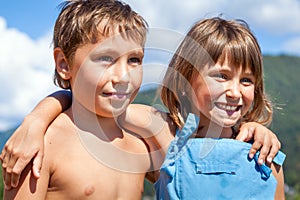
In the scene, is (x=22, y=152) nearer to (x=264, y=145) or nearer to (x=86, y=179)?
(x=86, y=179)

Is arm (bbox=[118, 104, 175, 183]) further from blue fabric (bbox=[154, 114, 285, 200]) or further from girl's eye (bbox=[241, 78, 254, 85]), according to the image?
girl's eye (bbox=[241, 78, 254, 85])

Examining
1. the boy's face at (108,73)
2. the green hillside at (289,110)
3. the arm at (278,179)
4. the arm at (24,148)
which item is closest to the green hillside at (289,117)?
the green hillside at (289,110)

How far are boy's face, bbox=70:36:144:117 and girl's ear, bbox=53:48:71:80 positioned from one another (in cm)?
4

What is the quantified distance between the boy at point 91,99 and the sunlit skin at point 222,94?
1.17 ft

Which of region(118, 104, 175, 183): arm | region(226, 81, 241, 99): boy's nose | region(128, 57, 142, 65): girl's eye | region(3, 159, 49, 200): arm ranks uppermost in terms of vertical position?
region(128, 57, 142, 65): girl's eye

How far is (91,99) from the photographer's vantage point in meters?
2.56

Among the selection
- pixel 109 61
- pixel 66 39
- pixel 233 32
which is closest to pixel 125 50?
pixel 109 61

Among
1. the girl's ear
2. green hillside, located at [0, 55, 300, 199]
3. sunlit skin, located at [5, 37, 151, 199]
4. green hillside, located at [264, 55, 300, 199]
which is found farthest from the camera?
green hillside, located at [264, 55, 300, 199]

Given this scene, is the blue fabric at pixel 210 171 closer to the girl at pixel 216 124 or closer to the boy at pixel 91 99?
the girl at pixel 216 124

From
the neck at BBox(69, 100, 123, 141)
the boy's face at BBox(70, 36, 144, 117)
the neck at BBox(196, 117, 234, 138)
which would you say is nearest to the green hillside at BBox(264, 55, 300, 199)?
the neck at BBox(196, 117, 234, 138)

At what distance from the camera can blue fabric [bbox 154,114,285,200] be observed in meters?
2.65

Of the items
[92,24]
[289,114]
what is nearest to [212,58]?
[92,24]

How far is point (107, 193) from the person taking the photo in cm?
260

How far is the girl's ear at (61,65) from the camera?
8.61 feet
